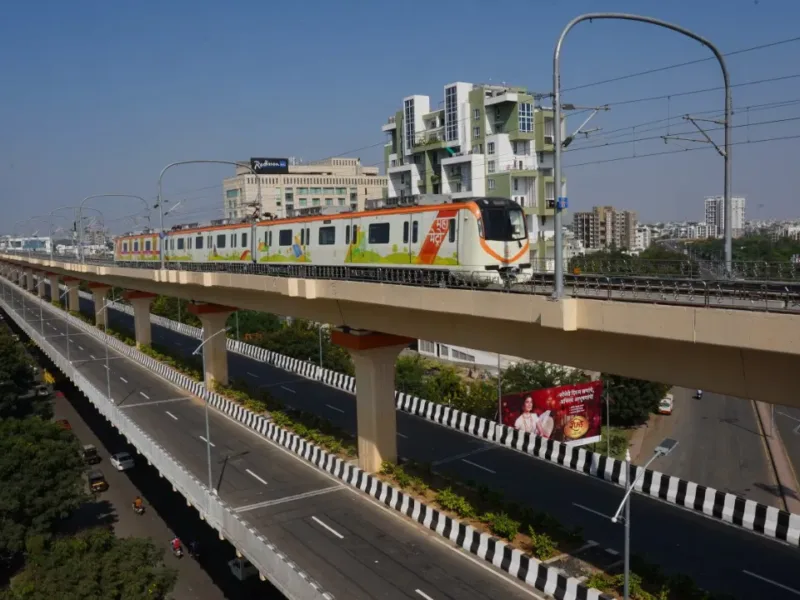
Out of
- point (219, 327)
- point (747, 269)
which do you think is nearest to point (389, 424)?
point (747, 269)

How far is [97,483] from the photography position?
35.1 metres

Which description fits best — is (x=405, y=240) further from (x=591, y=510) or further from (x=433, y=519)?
(x=591, y=510)

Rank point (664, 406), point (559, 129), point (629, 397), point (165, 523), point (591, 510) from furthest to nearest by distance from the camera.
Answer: point (664, 406) → point (629, 397) → point (165, 523) → point (591, 510) → point (559, 129)

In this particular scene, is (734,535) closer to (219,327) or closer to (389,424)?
(389,424)

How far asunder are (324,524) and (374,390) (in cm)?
552

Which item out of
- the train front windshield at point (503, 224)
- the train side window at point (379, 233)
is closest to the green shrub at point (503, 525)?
the train front windshield at point (503, 224)

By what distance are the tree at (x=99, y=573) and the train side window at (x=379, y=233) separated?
486 inches

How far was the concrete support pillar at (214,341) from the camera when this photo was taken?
39.0 meters

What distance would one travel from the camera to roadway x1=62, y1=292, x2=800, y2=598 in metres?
17.0

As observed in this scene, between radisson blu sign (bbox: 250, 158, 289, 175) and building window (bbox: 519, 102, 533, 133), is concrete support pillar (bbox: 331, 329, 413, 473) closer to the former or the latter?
building window (bbox: 519, 102, 533, 133)

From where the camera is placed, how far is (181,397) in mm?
38906

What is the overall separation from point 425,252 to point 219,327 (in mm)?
20251

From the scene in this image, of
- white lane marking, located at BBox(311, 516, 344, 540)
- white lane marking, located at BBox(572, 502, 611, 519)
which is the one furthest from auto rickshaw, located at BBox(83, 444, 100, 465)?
white lane marking, located at BBox(572, 502, 611, 519)

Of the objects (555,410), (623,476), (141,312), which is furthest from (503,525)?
(141,312)
